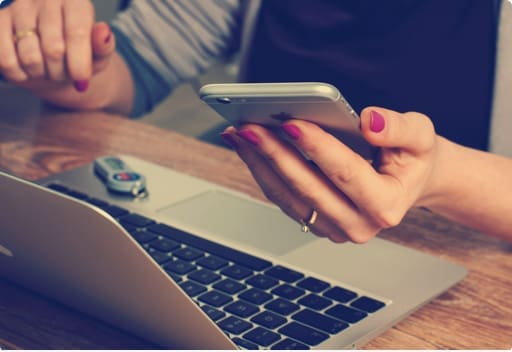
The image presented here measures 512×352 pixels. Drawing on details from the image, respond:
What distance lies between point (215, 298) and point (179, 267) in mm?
60

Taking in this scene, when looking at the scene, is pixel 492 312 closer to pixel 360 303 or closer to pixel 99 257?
pixel 360 303

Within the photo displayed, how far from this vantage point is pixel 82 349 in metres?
0.56

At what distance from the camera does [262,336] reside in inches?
21.9

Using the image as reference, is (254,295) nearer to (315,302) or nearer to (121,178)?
(315,302)

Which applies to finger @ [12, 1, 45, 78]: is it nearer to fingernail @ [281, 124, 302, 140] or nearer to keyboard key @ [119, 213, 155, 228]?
keyboard key @ [119, 213, 155, 228]

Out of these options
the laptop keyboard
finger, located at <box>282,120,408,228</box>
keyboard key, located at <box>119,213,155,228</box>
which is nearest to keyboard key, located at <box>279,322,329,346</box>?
the laptop keyboard

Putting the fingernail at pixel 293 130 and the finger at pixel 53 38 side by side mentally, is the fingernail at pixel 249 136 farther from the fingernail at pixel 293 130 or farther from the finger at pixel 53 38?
the finger at pixel 53 38

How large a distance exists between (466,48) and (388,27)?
0.37ft

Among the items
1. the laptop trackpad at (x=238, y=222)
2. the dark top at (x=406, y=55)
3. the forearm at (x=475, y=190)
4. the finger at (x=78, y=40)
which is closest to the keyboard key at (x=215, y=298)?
the laptop trackpad at (x=238, y=222)

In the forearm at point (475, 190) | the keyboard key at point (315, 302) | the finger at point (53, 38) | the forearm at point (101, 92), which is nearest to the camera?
the keyboard key at point (315, 302)

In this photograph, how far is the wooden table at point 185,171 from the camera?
1.93 feet

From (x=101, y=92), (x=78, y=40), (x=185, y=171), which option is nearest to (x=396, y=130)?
(x=185, y=171)

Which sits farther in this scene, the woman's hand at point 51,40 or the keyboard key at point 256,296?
the woman's hand at point 51,40

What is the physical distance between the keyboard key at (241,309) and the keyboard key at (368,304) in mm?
79
